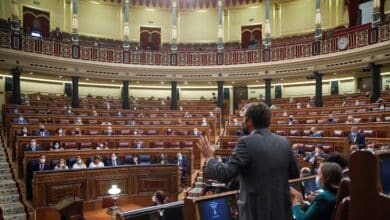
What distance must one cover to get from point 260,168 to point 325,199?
67cm

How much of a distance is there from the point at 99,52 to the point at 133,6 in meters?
5.48

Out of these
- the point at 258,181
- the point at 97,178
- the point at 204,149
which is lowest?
the point at 97,178

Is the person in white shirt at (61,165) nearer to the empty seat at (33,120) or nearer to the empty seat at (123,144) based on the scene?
the empty seat at (123,144)

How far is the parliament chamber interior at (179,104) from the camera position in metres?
2.74

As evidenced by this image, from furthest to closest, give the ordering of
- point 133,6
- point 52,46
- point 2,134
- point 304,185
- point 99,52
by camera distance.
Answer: point 133,6 < point 99,52 < point 52,46 < point 2,134 < point 304,185

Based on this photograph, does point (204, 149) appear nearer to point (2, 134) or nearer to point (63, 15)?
point (2, 134)

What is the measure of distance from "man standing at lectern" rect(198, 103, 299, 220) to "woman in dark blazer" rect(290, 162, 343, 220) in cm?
40

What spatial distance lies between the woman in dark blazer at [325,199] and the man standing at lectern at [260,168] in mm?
401

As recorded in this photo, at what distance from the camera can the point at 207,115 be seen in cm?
1496

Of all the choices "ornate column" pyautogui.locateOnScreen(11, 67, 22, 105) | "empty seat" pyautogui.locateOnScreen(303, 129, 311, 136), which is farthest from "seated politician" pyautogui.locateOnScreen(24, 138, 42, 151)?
"empty seat" pyautogui.locateOnScreen(303, 129, 311, 136)

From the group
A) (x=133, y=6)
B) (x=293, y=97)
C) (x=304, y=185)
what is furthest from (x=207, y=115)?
(x=304, y=185)

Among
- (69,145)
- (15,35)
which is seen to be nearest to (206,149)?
(69,145)

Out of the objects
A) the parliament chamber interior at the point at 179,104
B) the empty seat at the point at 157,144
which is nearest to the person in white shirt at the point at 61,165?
the parliament chamber interior at the point at 179,104

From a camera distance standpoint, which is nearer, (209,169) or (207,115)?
(209,169)
